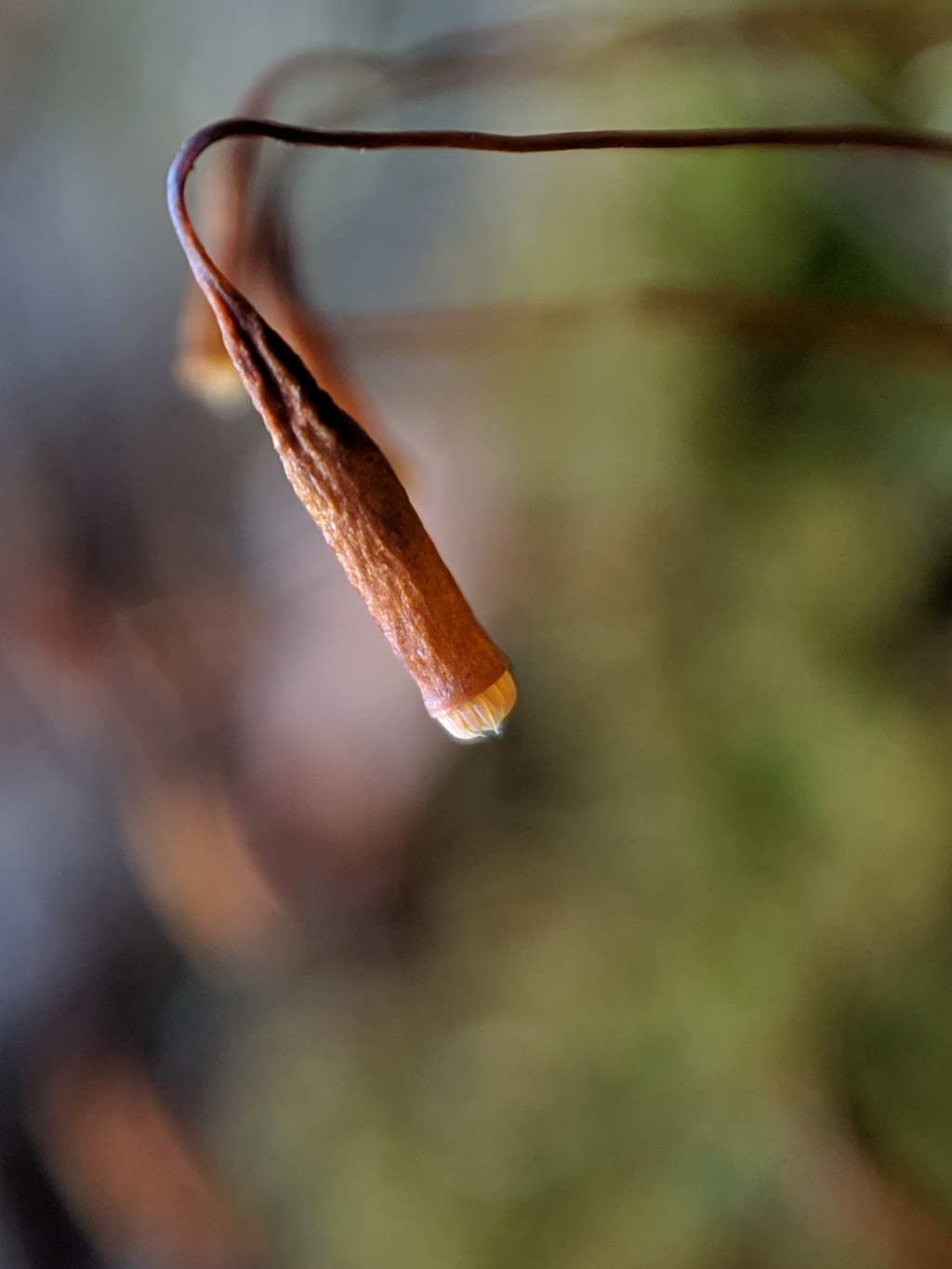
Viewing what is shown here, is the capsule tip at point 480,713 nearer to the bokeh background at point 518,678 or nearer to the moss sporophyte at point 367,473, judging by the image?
the moss sporophyte at point 367,473

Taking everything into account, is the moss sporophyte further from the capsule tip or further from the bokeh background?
the bokeh background


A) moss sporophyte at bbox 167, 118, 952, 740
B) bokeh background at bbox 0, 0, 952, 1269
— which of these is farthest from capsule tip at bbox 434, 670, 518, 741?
bokeh background at bbox 0, 0, 952, 1269

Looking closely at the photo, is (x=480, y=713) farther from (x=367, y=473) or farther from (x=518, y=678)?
(x=518, y=678)

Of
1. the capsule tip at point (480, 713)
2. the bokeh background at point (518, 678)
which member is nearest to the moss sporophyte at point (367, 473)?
the capsule tip at point (480, 713)

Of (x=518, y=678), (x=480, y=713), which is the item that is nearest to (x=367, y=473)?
(x=480, y=713)

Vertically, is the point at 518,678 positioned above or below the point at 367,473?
below

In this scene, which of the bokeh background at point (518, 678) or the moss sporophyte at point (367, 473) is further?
the bokeh background at point (518, 678)
